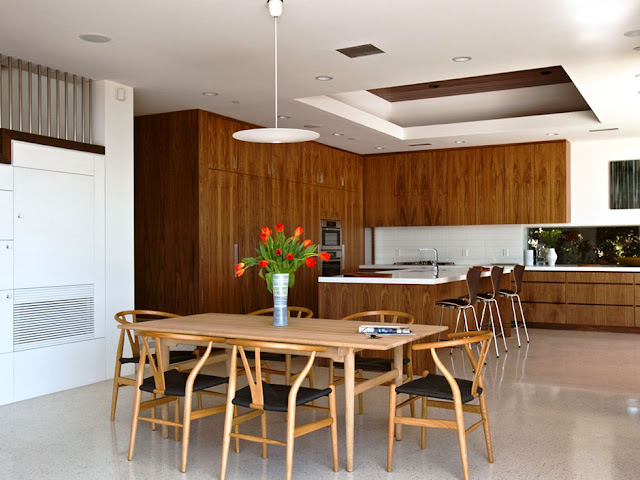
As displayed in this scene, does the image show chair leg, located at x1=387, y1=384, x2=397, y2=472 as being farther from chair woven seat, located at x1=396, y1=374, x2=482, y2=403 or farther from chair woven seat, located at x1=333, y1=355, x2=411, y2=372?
chair woven seat, located at x1=333, y1=355, x2=411, y2=372

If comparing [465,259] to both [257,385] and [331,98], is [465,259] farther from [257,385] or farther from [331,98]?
[257,385]

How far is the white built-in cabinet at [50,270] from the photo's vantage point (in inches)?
201

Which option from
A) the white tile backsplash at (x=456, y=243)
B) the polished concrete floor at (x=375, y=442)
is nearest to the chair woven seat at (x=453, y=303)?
the polished concrete floor at (x=375, y=442)

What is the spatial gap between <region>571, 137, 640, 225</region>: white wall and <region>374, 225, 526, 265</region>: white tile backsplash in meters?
0.86

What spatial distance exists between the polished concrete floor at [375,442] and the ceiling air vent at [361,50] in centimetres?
259

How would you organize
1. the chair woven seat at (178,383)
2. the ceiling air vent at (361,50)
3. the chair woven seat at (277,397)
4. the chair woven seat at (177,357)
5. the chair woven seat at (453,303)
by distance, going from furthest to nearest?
1. the chair woven seat at (453,303)
2. the ceiling air vent at (361,50)
3. the chair woven seat at (177,357)
4. the chair woven seat at (178,383)
5. the chair woven seat at (277,397)

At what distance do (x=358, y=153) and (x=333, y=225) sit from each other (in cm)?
135

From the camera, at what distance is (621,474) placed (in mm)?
3395

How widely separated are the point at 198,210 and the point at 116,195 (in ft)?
3.25

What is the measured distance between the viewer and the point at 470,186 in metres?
9.58

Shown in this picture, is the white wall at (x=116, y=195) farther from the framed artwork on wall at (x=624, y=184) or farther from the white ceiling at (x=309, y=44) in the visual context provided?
the framed artwork on wall at (x=624, y=184)

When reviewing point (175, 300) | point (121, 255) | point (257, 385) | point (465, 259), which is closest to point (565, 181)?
point (465, 259)

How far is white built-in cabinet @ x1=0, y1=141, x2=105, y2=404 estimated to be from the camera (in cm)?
512

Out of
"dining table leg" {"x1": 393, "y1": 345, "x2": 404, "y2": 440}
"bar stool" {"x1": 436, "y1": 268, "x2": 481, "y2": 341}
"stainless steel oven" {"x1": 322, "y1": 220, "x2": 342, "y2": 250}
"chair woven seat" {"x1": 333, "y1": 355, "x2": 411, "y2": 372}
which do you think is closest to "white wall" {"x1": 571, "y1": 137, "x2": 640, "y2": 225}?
"stainless steel oven" {"x1": 322, "y1": 220, "x2": 342, "y2": 250}
